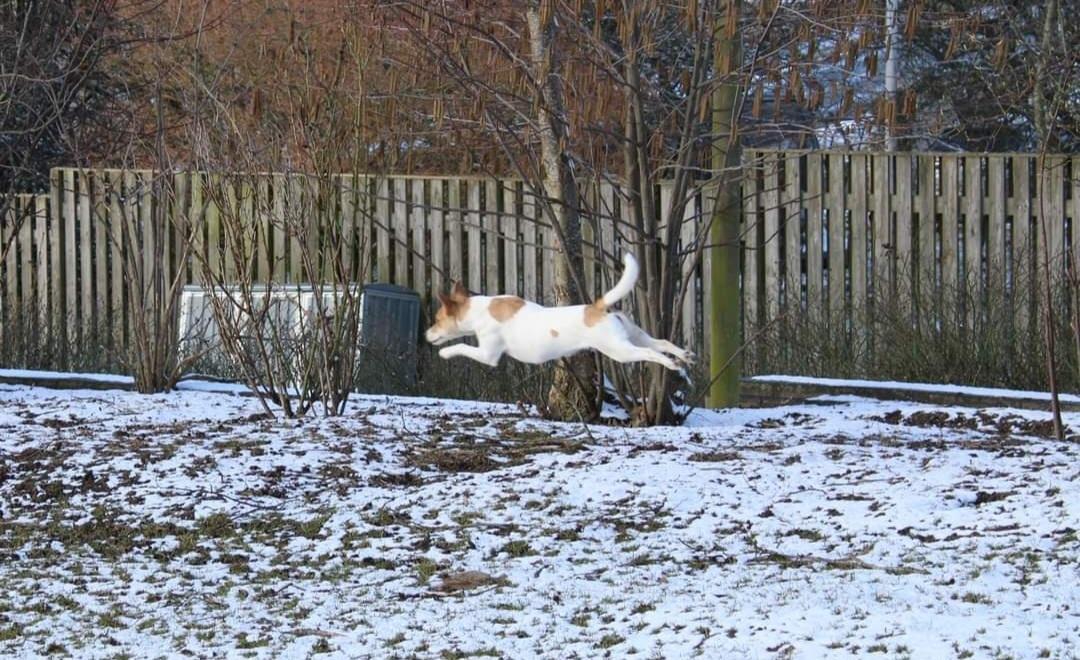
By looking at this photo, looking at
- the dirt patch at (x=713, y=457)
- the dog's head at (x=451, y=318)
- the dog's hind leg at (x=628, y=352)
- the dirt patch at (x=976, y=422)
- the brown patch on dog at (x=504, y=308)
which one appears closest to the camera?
the dog's hind leg at (x=628, y=352)

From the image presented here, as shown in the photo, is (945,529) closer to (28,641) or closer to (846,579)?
(846,579)

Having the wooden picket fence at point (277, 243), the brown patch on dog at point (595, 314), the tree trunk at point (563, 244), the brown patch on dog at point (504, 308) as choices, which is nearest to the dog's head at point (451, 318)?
the brown patch on dog at point (504, 308)

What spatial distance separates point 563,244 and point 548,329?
2867 millimetres

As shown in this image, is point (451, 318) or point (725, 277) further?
point (725, 277)

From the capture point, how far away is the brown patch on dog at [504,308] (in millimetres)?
5848

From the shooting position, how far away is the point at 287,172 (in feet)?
29.4

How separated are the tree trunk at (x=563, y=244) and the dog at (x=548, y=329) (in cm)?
258

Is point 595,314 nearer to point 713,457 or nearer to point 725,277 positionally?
point 713,457

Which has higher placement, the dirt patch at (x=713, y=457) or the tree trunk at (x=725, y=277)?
the tree trunk at (x=725, y=277)

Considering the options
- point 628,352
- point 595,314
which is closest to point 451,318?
point 595,314

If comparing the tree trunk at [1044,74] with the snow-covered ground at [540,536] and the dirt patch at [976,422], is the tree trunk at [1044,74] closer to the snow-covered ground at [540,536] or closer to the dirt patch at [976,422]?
the dirt patch at [976,422]

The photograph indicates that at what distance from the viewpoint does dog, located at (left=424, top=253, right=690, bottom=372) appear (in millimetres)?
5609

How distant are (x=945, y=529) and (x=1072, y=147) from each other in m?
10.8

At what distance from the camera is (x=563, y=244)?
8.56m
